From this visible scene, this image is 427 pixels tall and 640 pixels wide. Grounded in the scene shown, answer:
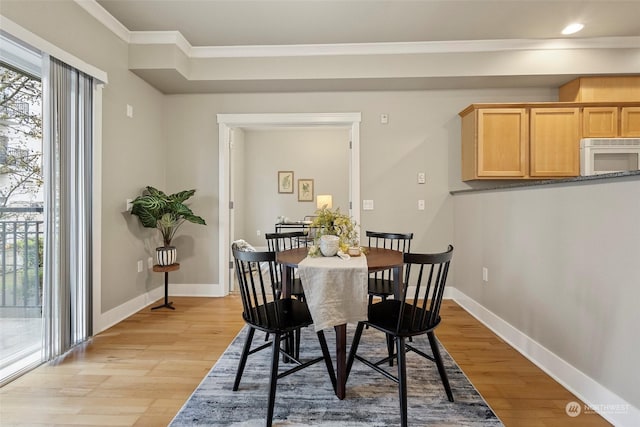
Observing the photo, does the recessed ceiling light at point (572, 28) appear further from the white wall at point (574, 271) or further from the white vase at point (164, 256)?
the white vase at point (164, 256)

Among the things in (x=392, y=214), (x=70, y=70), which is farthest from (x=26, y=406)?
(x=392, y=214)

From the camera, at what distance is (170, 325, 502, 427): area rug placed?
166 centimetres

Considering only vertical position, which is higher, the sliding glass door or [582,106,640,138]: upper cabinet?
[582,106,640,138]: upper cabinet

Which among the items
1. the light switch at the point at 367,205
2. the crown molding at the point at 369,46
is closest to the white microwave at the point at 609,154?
the crown molding at the point at 369,46

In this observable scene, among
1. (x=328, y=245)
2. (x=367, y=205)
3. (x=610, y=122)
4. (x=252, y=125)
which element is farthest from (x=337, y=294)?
(x=610, y=122)

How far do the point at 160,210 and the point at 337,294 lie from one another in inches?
90.5

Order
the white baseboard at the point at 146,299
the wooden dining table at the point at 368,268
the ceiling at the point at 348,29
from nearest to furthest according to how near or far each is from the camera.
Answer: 1. the wooden dining table at the point at 368,268
2. the ceiling at the point at 348,29
3. the white baseboard at the point at 146,299

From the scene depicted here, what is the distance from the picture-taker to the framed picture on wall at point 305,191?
23.5 feet

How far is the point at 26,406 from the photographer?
1.78 metres

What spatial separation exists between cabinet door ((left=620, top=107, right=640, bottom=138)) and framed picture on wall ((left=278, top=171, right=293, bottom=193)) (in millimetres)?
5340

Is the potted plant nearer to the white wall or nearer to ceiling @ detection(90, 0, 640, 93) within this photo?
ceiling @ detection(90, 0, 640, 93)

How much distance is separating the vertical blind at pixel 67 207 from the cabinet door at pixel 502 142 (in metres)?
3.54

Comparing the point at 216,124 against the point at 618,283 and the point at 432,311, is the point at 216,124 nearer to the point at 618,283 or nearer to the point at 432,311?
the point at 432,311

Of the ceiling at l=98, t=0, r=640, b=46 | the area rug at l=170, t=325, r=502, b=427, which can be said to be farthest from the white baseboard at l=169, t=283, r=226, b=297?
the ceiling at l=98, t=0, r=640, b=46
